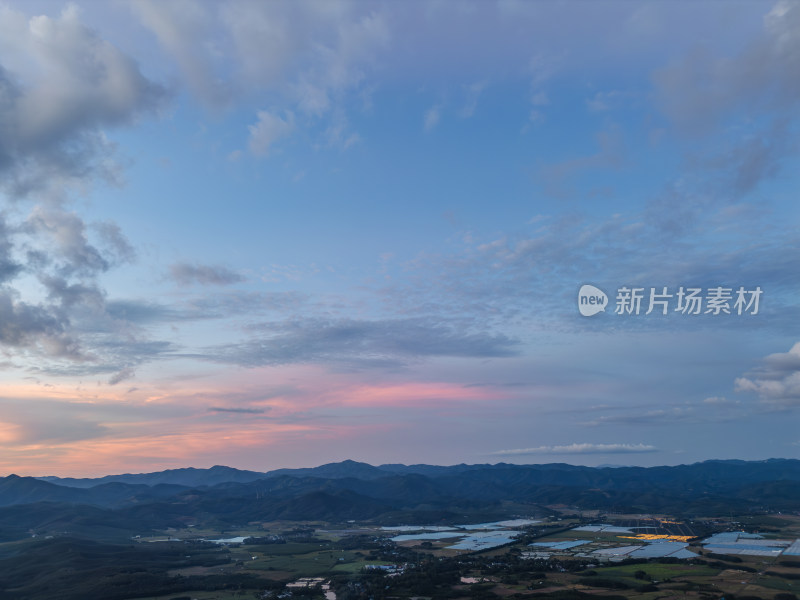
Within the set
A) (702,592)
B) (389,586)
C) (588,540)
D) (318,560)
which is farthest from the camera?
(588,540)

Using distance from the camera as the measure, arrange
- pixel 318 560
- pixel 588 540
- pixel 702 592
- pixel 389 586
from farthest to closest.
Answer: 1. pixel 588 540
2. pixel 318 560
3. pixel 389 586
4. pixel 702 592

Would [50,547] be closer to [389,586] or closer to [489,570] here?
[389,586]

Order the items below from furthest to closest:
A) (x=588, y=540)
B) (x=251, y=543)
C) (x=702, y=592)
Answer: (x=251, y=543)
(x=588, y=540)
(x=702, y=592)

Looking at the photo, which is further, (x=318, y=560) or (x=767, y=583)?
(x=318, y=560)

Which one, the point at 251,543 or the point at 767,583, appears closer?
the point at 767,583

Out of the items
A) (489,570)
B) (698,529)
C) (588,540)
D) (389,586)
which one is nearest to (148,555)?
(389,586)

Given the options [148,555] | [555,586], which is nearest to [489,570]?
[555,586]

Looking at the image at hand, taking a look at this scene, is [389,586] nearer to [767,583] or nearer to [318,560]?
[318,560]

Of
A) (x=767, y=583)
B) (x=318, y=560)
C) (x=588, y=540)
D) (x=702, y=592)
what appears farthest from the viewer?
(x=588, y=540)
